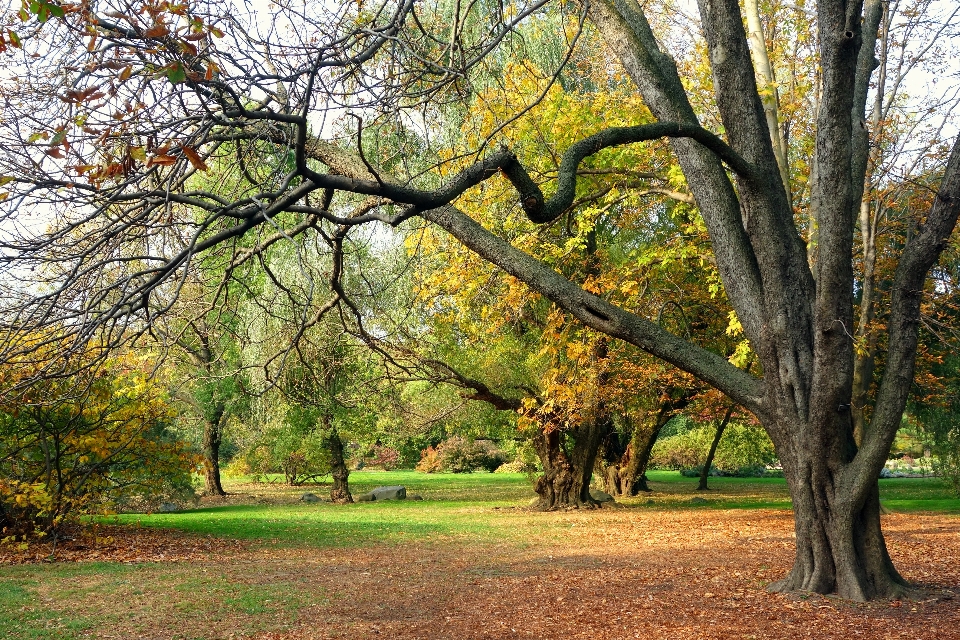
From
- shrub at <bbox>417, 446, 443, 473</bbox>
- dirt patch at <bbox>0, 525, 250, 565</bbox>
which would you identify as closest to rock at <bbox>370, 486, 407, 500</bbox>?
dirt patch at <bbox>0, 525, 250, 565</bbox>

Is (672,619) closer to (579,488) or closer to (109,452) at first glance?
(109,452)

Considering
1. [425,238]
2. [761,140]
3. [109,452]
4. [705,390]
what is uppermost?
[425,238]

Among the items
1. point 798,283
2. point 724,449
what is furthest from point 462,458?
point 798,283

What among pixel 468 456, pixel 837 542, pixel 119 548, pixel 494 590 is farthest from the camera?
pixel 468 456

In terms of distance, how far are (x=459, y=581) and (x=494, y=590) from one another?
0.83 meters

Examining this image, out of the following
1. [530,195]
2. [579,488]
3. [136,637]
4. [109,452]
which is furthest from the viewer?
[579,488]

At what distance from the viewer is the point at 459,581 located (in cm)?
895

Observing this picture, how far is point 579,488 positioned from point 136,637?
14909 mm

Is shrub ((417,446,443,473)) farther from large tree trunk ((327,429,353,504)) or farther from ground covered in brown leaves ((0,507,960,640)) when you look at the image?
ground covered in brown leaves ((0,507,960,640))

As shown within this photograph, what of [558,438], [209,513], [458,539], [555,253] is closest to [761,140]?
[555,253]

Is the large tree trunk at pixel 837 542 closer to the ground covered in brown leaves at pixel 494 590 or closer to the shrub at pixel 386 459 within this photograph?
the ground covered in brown leaves at pixel 494 590

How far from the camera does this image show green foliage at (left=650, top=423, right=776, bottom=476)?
109ft

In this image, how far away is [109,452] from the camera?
11719 mm

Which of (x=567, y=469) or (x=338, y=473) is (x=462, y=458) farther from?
(x=567, y=469)
